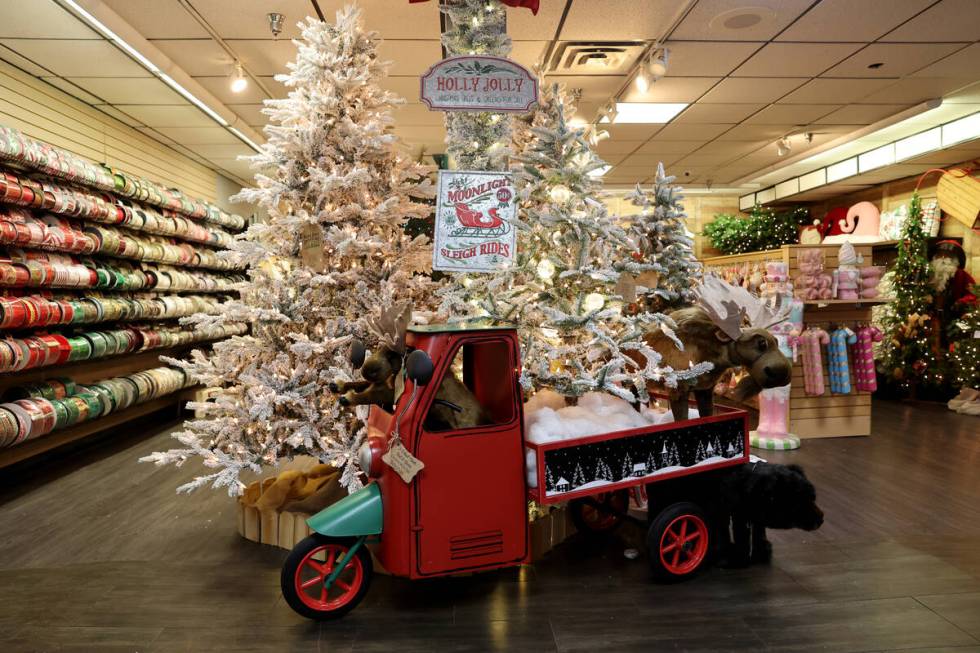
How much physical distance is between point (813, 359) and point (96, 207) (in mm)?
6161

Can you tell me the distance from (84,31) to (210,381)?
2666mm

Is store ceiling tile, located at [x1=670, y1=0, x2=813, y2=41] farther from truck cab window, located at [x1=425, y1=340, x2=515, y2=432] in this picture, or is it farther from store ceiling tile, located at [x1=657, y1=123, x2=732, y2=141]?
truck cab window, located at [x1=425, y1=340, x2=515, y2=432]

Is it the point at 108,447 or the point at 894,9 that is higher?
the point at 894,9

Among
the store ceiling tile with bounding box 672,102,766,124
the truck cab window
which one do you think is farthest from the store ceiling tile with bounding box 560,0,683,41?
the truck cab window

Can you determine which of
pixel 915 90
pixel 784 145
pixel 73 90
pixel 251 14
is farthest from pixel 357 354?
pixel 784 145

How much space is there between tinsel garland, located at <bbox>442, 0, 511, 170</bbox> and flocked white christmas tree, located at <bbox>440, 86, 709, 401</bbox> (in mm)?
214

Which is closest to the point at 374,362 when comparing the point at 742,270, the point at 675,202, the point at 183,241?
the point at 675,202

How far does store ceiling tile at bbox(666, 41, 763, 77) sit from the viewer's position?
15.4 feet

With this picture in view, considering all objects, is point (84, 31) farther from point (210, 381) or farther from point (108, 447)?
point (108, 447)

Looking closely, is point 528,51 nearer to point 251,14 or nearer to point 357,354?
point 251,14

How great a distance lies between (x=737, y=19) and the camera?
424 cm

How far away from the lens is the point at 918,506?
393 centimetres

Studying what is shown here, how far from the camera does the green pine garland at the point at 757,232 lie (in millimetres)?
9945

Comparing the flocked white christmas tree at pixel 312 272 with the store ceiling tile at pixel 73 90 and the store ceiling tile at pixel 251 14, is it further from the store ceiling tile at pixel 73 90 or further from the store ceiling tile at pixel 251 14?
the store ceiling tile at pixel 73 90
